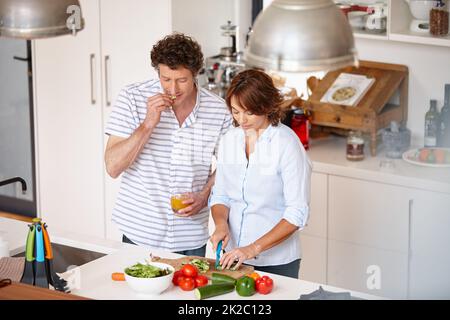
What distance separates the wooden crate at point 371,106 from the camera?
4.60 meters

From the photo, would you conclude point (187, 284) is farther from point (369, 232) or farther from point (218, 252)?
point (369, 232)

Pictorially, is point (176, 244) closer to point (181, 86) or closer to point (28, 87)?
point (181, 86)

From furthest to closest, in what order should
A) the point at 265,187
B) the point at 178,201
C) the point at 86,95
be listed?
the point at 86,95 → the point at 178,201 → the point at 265,187

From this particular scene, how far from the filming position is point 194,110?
3617 millimetres

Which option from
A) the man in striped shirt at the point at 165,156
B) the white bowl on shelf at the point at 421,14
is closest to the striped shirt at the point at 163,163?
the man in striped shirt at the point at 165,156

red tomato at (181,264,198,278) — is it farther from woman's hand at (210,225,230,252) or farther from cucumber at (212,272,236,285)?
woman's hand at (210,225,230,252)

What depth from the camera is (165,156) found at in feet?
11.9

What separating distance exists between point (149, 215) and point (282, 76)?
176 cm

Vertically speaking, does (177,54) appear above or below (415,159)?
above

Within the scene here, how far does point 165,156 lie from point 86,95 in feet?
5.96

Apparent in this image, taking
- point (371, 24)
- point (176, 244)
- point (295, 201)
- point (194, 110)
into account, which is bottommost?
point (176, 244)

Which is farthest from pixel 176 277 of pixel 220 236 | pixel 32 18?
pixel 32 18

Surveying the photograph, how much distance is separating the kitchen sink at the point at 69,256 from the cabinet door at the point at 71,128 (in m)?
1.72
